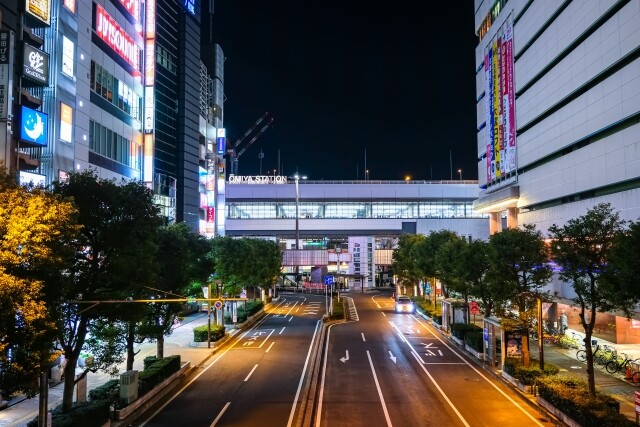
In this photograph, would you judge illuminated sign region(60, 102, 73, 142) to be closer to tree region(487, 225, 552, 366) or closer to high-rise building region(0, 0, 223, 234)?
high-rise building region(0, 0, 223, 234)

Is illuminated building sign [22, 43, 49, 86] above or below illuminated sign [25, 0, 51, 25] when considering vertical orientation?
below

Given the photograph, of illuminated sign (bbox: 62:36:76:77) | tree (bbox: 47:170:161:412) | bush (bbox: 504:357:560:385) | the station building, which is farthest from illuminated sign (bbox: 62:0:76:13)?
the station building

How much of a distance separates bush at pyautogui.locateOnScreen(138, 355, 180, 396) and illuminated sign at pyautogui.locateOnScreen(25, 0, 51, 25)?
19485 mm

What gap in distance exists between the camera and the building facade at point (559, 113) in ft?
111

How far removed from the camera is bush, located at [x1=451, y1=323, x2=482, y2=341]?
3688 cm

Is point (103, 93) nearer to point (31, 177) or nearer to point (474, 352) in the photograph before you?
point (31, 177)

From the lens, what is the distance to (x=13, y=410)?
2202 cm

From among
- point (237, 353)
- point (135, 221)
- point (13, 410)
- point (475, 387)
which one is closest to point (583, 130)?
point (475, 387)

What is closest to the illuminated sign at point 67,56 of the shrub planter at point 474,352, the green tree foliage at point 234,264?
the green tree foliage at point 234,264

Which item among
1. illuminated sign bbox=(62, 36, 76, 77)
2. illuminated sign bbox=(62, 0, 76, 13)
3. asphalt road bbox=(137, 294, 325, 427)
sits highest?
illuminated sign bbox=(62, 0, 76, 13)

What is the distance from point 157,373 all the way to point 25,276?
12.6m

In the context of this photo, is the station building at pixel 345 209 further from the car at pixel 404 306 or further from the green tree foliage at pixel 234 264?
the green tree foliage at pixel 234 264

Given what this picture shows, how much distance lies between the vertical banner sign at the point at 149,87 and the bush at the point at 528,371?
33857mm

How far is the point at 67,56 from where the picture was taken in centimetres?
3384
